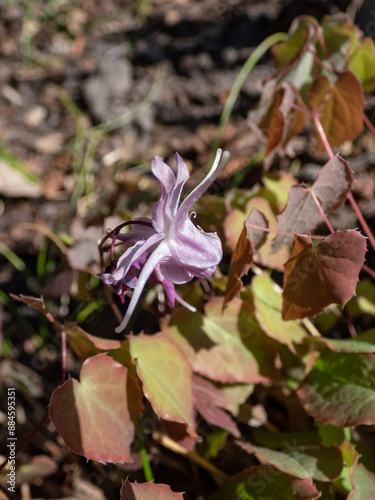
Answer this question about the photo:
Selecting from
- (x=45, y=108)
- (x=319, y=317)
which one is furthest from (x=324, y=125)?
(x=45, y=108)

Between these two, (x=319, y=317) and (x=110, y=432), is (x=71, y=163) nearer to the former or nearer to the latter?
(x=319, y=317)

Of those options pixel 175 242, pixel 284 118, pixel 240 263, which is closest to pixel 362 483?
pixel 240 263

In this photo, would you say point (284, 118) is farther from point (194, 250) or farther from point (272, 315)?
point (194, 250)

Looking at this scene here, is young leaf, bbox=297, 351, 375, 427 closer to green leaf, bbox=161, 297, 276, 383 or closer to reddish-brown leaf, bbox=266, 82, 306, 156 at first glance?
green leaf, bbox=161, 297, 276, 383

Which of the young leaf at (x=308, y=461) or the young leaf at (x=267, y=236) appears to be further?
the young leaf at (x=267, y=236)

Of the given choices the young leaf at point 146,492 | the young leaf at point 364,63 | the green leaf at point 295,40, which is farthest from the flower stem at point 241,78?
the young leaf at point 146,492

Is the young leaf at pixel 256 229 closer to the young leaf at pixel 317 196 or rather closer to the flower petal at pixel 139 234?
the young leaf at pixel 317 196
